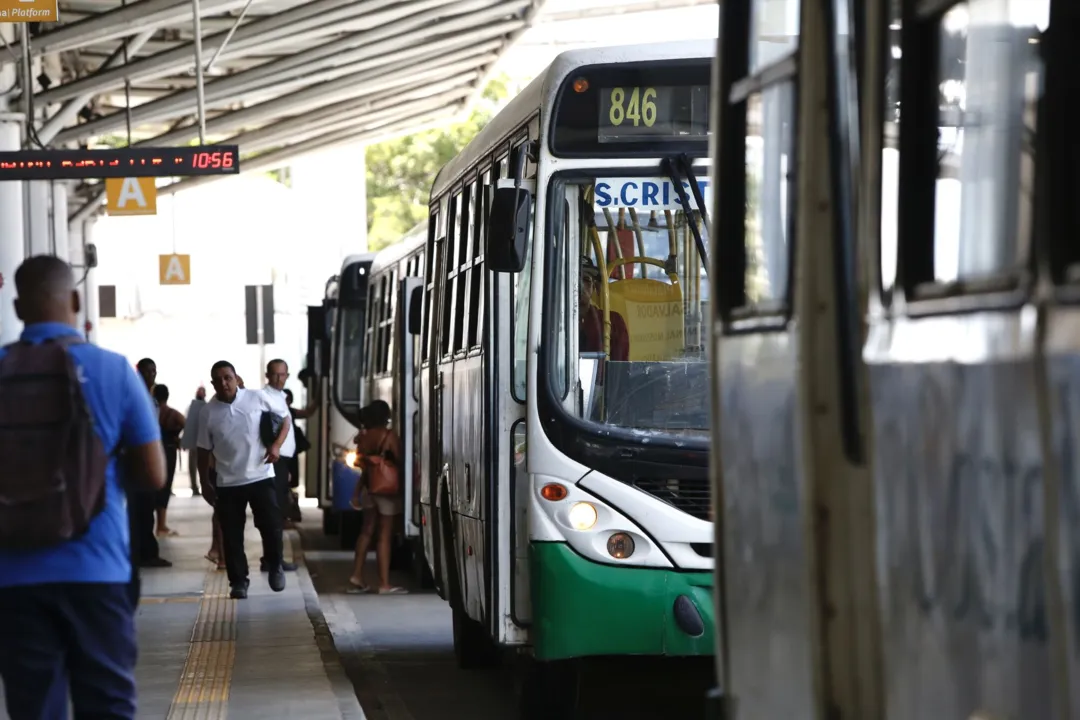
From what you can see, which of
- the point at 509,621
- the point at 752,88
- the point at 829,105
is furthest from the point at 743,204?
the point at 509,621

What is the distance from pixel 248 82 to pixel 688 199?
24.7 meters

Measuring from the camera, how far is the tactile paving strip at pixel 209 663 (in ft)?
32.2

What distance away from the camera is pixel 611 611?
28.2 feet

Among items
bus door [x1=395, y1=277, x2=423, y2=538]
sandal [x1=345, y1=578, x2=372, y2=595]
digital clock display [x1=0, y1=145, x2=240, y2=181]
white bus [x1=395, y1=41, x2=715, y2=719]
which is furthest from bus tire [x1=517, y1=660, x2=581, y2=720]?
digital clock display [x1=0, y1=145, x2=240, y2=181]

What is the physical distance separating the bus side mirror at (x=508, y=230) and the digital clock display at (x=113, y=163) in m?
12.1

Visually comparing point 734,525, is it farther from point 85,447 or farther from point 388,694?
point 388,694

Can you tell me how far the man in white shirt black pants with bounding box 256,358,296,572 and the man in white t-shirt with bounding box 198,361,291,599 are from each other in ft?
0.70

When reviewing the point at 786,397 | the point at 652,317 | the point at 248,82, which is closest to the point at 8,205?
the point at 248,82

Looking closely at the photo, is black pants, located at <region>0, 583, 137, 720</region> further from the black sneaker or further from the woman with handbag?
the woman with handbag

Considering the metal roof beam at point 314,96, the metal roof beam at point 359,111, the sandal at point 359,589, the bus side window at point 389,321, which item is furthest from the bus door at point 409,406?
the metal roof beam at point 359,111

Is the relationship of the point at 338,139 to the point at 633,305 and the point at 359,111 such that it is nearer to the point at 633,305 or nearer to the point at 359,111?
the point at 359,111

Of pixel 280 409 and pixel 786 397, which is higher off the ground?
pixel 786 397

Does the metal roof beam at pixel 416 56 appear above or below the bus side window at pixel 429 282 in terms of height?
above

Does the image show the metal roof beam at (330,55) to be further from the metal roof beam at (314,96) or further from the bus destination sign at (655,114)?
the bus destination sign at (655,114)
